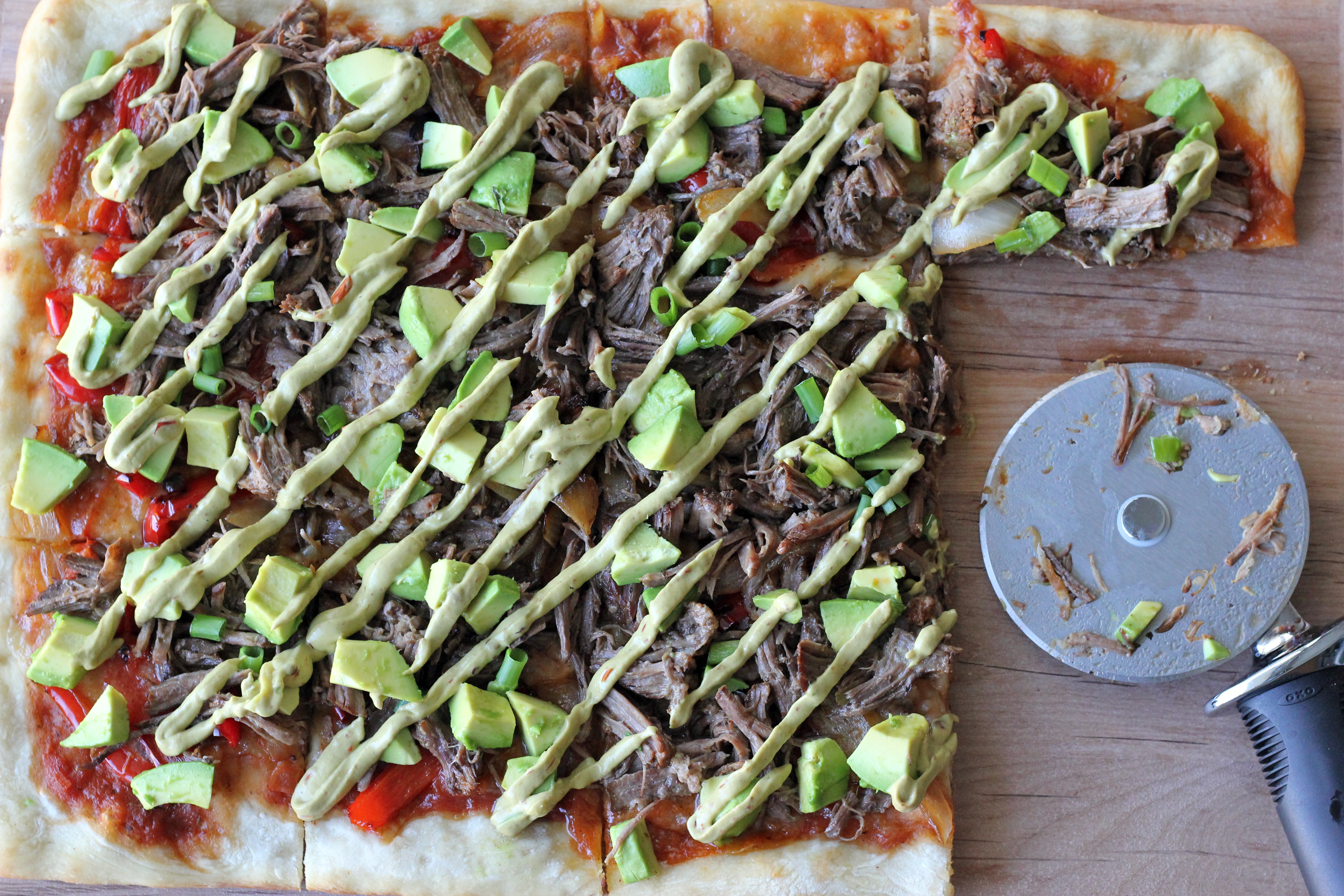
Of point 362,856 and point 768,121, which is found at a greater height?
point 768,121

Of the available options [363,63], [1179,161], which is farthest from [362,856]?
[1179,161]

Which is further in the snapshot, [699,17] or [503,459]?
[699,17]

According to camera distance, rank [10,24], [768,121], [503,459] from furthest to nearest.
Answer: [10,24]
[768,121]
[503,459]

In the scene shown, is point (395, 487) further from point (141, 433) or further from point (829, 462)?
point (829, 462)

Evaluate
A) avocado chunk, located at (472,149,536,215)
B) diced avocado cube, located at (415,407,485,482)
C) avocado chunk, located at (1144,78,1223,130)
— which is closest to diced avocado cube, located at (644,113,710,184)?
avocado chunk, located at (472,149,536,215)

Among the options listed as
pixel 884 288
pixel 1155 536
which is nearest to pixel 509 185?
pixel 884 288

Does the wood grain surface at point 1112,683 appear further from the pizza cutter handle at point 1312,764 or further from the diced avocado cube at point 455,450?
the diced avocado cube at point 455,450

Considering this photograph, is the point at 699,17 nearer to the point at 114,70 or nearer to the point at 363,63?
the point at 363,63

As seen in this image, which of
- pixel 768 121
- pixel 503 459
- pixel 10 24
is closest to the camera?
pixel 503 459
